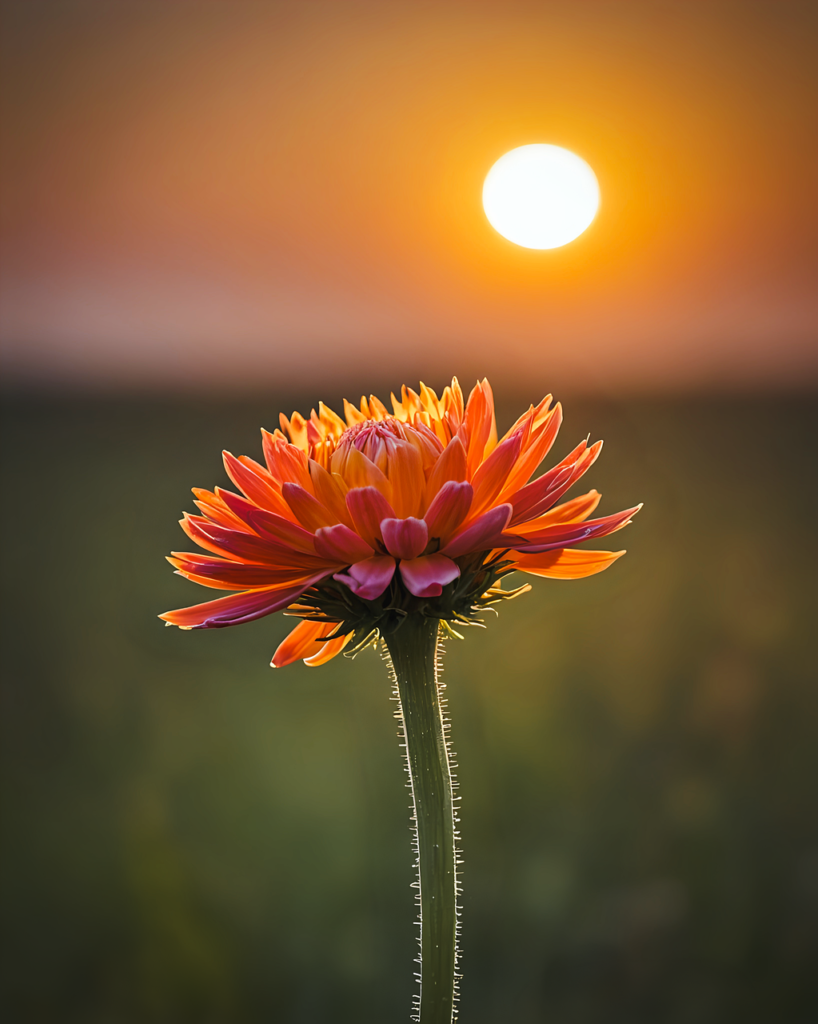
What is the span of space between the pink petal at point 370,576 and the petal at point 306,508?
0.03 meters

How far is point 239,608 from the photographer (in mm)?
337

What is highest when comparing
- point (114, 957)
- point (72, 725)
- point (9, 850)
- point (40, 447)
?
point (40, 447)

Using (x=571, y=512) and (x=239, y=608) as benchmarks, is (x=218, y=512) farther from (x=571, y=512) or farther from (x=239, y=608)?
(x=571, y=512)

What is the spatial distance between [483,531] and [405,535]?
0.03 meters

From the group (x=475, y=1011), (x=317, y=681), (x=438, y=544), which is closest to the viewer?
(x=438, y=544)

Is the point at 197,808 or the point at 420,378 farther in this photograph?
the point at 420,378

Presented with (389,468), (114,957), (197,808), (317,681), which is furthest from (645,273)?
(114,957)

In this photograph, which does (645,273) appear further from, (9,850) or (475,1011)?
(9,850)

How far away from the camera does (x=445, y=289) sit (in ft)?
3.90

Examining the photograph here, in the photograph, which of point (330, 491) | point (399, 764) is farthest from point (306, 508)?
point (399, 764)

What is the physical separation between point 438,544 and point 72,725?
3.39ft

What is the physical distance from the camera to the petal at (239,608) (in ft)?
1.06

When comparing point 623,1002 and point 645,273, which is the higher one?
point 645,273

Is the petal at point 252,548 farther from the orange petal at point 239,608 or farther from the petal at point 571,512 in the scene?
the petal at point 571,512
